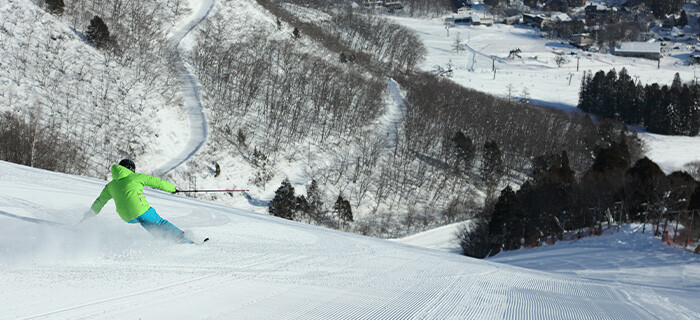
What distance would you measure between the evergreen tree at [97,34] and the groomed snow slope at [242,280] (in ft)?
115

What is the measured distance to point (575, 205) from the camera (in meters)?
29.9

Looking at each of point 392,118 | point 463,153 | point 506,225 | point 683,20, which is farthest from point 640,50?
point 506,225

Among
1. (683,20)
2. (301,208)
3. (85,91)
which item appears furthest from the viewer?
(683,20)

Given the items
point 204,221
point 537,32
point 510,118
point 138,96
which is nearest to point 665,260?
point 204,221

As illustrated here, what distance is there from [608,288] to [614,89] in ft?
278

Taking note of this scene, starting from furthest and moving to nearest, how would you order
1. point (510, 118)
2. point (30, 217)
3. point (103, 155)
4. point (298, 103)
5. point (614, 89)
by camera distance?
point (614, 89)
point (510, 118)
point (298, 103)
point (103, 155)
point (30, 217)

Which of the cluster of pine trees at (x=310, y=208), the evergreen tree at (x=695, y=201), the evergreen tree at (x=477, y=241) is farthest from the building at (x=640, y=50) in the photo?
the cluster of pine trees at (x=310, y=208)

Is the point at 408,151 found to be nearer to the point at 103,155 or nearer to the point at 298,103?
the point at 298,103

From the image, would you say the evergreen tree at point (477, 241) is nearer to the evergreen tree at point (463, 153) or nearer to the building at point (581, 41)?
the evergreen tree at point (463, 153)

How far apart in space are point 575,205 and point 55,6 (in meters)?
40.2

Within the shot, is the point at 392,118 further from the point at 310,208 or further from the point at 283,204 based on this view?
the point at 283,204

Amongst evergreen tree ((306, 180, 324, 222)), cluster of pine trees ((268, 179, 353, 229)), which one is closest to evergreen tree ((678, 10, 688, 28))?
cluster of pine trees ((268, 179, 353, 229))

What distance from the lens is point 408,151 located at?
53781mm

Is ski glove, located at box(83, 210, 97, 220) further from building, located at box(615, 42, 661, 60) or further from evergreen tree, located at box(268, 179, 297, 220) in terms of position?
building, located at box(615, 42, 661, 60)
